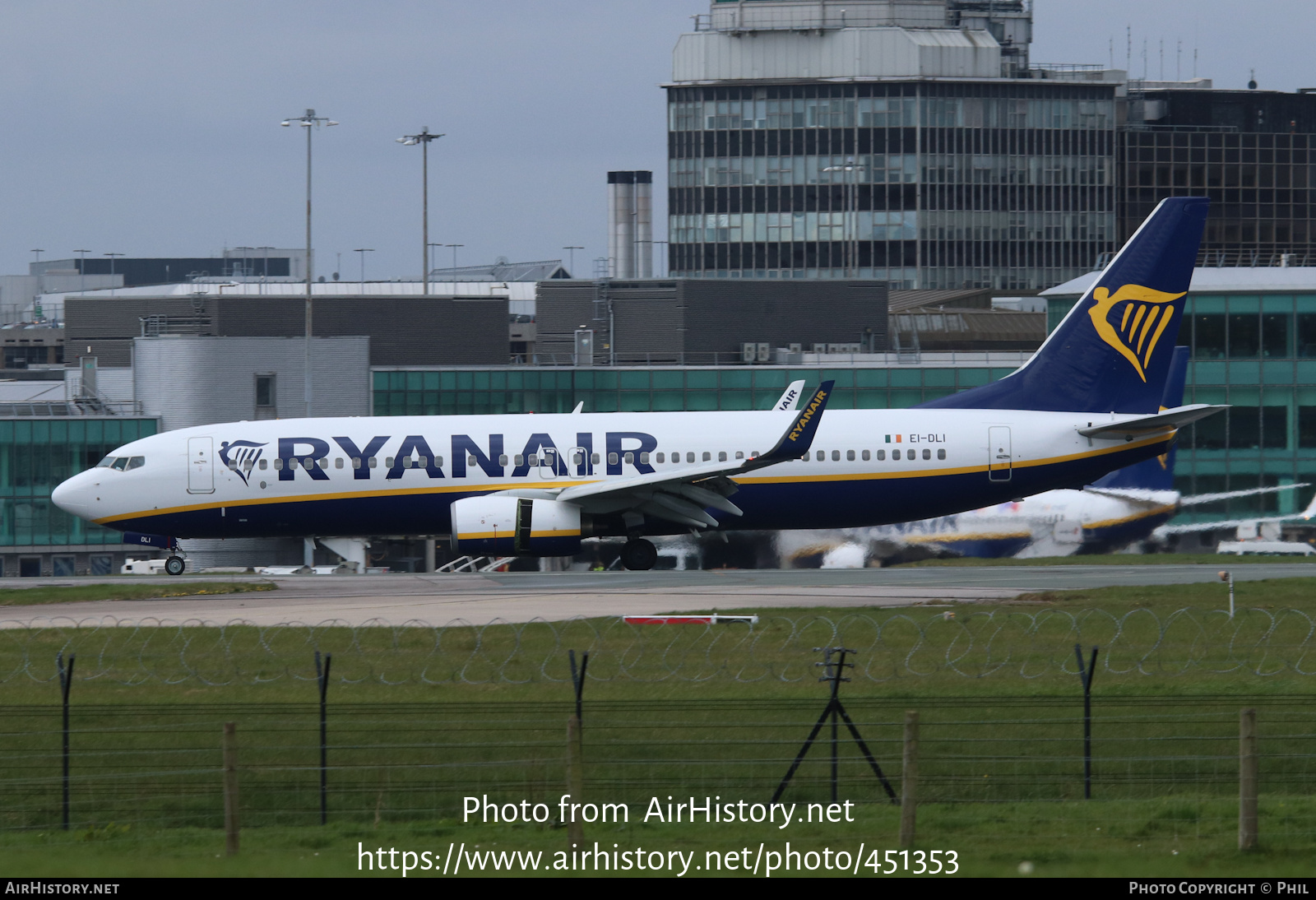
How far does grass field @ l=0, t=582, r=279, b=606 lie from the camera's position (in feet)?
114

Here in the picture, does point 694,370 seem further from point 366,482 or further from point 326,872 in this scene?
point 326,872

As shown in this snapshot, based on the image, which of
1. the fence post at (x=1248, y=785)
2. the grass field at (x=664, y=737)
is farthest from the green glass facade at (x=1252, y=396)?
the fence post at (x=1248, y=785)

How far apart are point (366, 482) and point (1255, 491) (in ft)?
131

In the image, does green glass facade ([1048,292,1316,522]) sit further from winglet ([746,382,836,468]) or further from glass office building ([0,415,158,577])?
glass office building ([0,415,158,577])

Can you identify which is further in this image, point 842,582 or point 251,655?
point 842,582

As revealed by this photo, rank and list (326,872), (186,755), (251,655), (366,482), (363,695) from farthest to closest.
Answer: (366,482), (251,655), (363,695), (186,755), (326,872)

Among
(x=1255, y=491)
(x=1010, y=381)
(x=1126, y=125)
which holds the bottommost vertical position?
(x=1255, y=491)

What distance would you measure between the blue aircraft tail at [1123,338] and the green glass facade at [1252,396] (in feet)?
75.2

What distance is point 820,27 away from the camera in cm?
15238

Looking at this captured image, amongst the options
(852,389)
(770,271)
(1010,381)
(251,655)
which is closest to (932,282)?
(770,271)

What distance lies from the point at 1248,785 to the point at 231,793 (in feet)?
28.1

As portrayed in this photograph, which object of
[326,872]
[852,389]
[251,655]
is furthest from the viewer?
[852,389]

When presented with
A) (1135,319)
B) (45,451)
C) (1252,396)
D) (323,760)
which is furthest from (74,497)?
(1252,396)

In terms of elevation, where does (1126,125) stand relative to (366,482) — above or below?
above
